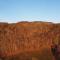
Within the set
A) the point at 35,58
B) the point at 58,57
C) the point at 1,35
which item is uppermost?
the point at 58,57

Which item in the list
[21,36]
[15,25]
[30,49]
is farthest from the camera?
[15,25]

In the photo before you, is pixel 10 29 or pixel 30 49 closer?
pixel 30 49

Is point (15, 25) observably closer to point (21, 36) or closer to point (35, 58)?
point (21, 36)

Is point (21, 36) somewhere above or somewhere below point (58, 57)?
below

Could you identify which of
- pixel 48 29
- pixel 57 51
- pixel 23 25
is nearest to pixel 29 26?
pixel 23 25

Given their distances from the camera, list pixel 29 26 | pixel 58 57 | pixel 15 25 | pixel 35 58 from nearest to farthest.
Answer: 1. pixel 58 57
2. pixel 35 58
3. pixel 15 25
4. pixel 29 26

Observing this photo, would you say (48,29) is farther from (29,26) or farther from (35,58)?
(35,58)
